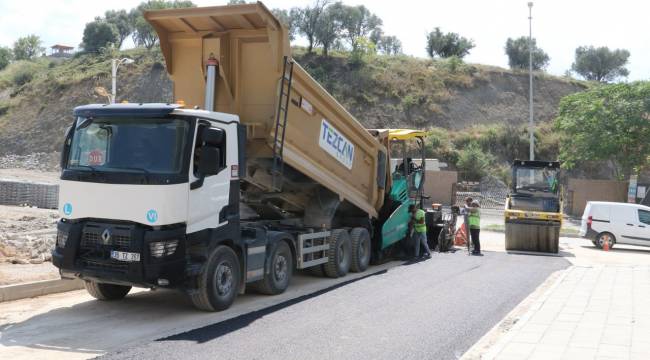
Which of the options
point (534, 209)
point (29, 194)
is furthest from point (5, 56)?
point (534, 209)

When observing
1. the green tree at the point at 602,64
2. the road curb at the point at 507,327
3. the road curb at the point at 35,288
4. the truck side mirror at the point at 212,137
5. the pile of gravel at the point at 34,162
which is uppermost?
the green tree at the point at 602,64

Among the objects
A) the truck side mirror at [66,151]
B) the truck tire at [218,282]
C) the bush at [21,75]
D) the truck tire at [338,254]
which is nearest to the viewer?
the truck side mirror at [66,151]

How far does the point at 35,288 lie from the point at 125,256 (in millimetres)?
2421

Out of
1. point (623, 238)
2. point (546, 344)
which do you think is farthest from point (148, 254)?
point (623, 238)

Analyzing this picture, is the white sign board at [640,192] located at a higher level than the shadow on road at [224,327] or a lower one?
higher

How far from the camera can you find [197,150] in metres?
7.58

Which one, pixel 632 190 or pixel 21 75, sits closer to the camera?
pixel 632 190

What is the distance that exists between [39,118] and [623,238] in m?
52.8

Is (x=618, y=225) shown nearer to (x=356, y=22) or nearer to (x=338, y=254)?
(x=338, y=254)

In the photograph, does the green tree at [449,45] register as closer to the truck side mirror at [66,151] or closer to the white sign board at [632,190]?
the white sign board at [632,190]

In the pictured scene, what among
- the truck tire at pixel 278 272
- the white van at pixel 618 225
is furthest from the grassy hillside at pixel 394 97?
the truck tire at pixel 278 272

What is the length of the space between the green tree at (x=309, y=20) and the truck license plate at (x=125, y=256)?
177 ft

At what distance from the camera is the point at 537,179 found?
61.2 ft

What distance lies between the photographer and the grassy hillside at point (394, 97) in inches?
2009
